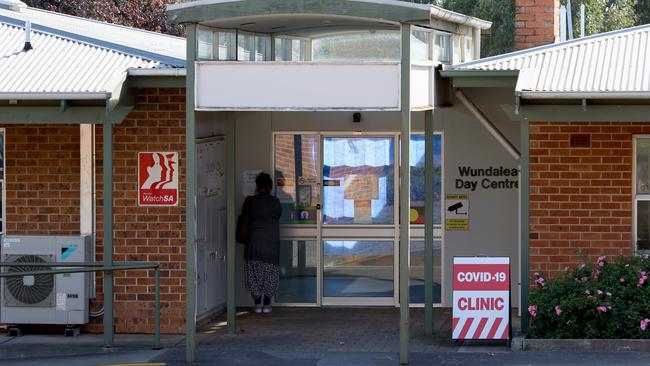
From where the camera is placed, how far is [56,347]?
40.6 feet

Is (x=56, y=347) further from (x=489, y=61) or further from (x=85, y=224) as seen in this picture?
(x=489, y=61)

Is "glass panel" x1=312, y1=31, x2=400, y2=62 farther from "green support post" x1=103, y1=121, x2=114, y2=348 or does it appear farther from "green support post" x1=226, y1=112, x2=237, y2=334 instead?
"green support post" x1=103, y1=121, x2=114, y2=348

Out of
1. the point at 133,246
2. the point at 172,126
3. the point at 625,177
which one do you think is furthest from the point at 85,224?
the point at 625,177

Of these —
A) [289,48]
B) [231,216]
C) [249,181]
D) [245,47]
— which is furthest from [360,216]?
[245,47]

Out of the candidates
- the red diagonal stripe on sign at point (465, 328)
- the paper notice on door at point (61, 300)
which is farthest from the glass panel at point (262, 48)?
the red diagonal stripe on sign at point (465, 328)

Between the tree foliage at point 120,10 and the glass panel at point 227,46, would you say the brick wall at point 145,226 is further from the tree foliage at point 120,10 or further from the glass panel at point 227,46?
the tree foliage at point 120,10

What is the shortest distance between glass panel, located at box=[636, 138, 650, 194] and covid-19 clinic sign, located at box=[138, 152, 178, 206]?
4.85 m

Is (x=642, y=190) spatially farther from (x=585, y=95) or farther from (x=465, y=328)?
(x=465, y=328)

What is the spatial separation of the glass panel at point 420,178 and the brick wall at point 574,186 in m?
1.87

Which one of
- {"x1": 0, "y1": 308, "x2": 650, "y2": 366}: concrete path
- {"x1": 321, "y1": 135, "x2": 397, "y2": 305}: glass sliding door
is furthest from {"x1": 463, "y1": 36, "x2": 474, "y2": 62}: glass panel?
{"x1": 0, "y1": 308, "x2": 650, "y2": 366}: concrete path

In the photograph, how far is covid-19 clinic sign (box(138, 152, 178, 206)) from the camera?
13.0 meters

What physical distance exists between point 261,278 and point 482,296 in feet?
11.2

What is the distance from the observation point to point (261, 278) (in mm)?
14461

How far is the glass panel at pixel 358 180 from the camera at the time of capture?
14812 millimetres
